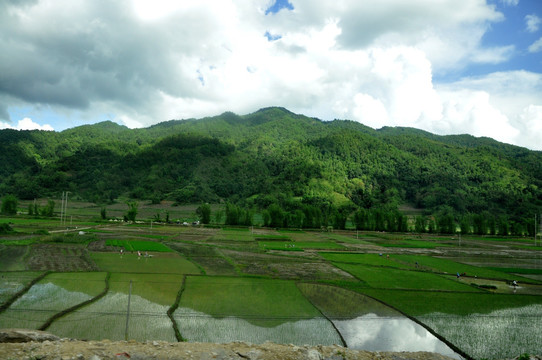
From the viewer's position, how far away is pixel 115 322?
15.8 meters

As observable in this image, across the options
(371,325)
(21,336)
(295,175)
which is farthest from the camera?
(295,175)

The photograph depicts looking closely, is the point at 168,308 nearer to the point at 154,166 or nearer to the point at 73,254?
the point at 73,254

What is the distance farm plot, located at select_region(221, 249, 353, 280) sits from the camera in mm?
28297

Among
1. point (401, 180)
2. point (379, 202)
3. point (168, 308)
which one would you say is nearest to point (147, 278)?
point (168, 308)

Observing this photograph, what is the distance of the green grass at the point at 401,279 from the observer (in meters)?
26.2

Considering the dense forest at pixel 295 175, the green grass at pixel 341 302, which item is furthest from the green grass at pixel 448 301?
the dense forest at pixel 295 175

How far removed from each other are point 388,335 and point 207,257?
22.8m

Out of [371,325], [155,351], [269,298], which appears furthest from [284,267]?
[155,351]

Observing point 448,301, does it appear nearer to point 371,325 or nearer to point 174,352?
point 371,325

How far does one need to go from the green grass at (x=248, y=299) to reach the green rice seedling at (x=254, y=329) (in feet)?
1.31

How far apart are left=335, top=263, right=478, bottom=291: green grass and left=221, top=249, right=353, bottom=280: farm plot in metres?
1.78

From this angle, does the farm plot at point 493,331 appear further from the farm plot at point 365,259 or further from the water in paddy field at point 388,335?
the farm plot at point 365,259

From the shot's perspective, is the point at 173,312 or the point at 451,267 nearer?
the point at 173,312

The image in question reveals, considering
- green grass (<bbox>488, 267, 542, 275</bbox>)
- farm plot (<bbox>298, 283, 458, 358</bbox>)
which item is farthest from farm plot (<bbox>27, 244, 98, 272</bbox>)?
green grass (<bbox>488, 267, 542, 275</bbox>)
